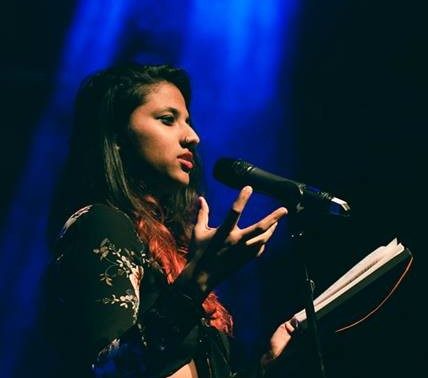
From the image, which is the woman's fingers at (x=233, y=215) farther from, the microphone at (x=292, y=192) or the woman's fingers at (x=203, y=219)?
the microphone at (x=292, y=192)

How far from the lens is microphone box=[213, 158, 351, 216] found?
1319 mm

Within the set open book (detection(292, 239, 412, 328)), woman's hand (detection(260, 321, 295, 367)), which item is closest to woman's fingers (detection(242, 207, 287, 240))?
open book (detection(292, 239, 412, 328))

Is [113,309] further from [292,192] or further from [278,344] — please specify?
[278,344]

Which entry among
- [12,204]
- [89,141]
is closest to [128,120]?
[89,141]

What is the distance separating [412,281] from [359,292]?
5.17ft

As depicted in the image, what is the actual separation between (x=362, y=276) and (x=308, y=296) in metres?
0.18

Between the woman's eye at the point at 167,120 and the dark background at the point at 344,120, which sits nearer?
the woman's eye at the point at 167,120

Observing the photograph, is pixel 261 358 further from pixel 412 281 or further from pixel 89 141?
pixel 412 281

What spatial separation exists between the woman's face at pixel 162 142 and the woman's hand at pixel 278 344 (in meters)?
0.53

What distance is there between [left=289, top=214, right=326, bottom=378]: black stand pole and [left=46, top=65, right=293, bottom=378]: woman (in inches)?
8.7

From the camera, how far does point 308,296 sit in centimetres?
124

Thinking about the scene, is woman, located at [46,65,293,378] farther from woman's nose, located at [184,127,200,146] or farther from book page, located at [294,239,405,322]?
book page, located at [294,239,405,322]

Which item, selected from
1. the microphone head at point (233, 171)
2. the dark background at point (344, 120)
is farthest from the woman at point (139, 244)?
the dark background at point (344, 120)

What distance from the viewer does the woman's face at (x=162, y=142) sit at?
163 cm
